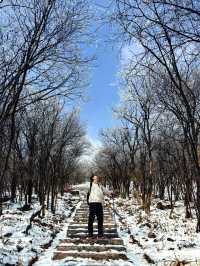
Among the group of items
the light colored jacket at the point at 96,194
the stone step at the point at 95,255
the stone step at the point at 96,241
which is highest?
the light colored jacket at the point at 96,194

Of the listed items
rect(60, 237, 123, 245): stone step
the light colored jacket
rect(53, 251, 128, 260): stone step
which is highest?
the light colored jacket

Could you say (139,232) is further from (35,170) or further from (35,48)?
(35,170)

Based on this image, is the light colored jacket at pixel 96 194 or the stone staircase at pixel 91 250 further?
the light colored jacket at pixel 96 194

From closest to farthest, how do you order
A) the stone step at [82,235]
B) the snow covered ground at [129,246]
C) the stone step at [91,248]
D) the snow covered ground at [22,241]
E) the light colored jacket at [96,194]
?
the snow covered ground at [129,246] < the snow covered ground at [22,241] < the stone step at [91,248] < the light colored jacket at [96,194] < the stone step at [82,235]

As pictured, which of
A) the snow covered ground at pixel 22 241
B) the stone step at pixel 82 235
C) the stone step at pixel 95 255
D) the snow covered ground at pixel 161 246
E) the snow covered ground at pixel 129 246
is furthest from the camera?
the stone step at pixel 82 235

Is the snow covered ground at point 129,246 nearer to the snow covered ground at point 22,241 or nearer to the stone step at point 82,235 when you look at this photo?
the snow covered ground at point 22,241

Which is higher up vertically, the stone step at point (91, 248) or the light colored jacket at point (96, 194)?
the light colored jacket at point (96, 194)

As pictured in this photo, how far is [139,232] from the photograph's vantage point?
14.1m

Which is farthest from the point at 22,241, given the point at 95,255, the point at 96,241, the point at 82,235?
the point at 95,255

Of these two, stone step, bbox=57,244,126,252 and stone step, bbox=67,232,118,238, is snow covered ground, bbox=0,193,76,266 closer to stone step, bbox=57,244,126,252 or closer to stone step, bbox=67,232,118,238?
stone step, bbox=67,232,118,238

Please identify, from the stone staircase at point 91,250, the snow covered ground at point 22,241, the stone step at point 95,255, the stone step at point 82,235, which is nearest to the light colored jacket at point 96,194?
the stone staircase at point 91,250

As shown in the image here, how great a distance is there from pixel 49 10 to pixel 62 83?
73.8 inches

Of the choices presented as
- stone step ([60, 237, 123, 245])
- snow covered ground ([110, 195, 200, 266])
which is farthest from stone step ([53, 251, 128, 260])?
stone step ([60, 237, 123, 245])

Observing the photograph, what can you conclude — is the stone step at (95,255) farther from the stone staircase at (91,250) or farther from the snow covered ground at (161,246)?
the snow covered ground at (161,246)
